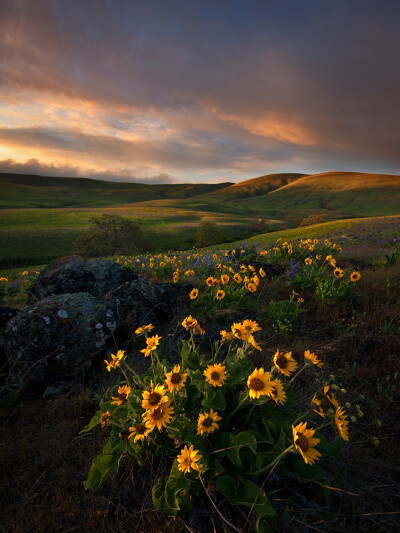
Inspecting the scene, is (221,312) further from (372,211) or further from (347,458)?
(372,211)

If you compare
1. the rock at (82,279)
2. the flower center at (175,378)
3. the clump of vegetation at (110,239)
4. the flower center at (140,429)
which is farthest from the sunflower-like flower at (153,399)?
the clump of vegetation at (110,239)

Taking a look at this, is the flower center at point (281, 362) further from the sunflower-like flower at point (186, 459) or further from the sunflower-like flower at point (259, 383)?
the sunflower-like flower at point (186, 459)

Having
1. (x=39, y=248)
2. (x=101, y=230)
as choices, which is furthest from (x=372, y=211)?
A: (x=39, y=248)

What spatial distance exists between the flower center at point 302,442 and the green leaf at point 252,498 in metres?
0.40

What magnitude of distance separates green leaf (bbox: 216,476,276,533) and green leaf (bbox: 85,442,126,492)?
34.8 inches

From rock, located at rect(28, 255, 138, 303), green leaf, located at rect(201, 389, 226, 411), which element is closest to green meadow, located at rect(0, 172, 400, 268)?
rock, located at rect(28, 255, 138, 303)

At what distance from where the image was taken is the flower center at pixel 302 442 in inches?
67.0

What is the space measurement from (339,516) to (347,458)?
529 mm

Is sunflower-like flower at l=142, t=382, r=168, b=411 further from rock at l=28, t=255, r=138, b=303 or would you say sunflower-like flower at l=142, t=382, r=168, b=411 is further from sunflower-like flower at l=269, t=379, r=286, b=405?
rock at l=28, t=255, r=138, b=303

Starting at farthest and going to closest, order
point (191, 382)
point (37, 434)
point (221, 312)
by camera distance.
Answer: point (221, 312) < point (37, 434) < point (191, 382)

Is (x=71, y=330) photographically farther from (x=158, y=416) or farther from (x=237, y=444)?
(x=237, y=444)

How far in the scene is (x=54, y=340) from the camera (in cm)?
371

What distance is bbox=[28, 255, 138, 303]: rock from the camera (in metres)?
5.92

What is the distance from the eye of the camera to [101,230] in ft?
130
